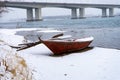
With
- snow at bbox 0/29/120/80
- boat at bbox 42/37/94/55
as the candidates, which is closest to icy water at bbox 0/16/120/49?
boat at bbox 42/37/94/55

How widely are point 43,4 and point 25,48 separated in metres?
89.3

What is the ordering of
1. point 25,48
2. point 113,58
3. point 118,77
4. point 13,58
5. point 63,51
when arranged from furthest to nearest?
point 25,48
point 63,51
point 113,58
point 118,77
point 13,58

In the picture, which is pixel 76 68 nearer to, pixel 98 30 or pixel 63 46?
pixel 63 46

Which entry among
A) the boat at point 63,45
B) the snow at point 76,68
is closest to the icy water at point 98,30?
the boat at point 63,45

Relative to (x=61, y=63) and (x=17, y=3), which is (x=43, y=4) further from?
(x=61, y=63)

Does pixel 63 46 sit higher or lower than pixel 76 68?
higher

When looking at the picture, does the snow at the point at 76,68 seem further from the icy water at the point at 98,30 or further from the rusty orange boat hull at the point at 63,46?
the icy water at the point at 98,30

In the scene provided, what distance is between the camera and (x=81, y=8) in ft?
410

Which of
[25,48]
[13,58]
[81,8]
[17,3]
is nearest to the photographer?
[13,58]

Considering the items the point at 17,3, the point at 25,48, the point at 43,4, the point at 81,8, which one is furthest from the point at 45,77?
the point at 81,8

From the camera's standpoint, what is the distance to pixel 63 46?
1811 centimetres

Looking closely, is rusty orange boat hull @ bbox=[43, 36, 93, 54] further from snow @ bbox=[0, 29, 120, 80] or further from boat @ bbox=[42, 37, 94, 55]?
snow @ bbox=[0, 29, 120, 80]

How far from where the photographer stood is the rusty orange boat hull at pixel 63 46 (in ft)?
57.8

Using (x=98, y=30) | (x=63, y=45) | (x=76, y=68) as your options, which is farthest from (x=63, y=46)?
(x=98, y=30)
